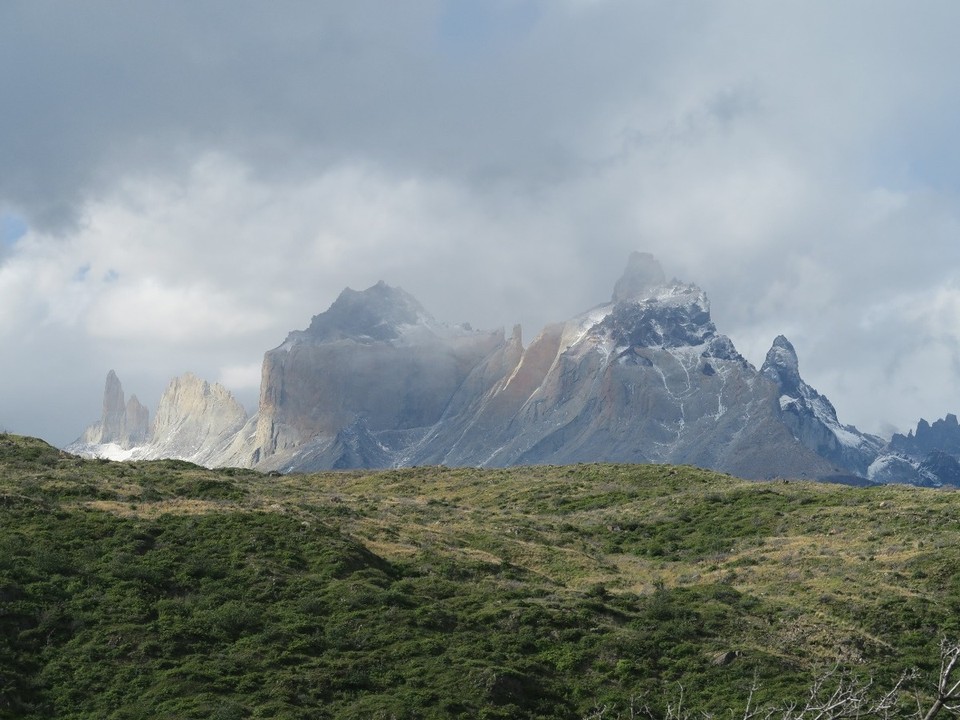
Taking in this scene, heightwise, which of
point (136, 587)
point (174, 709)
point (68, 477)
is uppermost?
point (68, 477)

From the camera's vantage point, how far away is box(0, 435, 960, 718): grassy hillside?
40375mm

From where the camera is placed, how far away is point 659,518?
76.4m

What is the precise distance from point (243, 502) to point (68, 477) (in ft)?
36.2

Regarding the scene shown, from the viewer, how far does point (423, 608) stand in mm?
47969

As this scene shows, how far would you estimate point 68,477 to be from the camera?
6862 cm

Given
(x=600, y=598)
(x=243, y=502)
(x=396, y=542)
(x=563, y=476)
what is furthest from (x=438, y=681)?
(x=563, y=476)

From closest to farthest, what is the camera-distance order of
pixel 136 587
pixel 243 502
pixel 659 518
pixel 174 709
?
pixel 174 709 < pixel 136 587 < pixel 243 502 < pixel 659 518

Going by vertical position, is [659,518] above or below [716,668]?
above

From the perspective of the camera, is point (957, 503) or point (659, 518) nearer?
point (957, 503)

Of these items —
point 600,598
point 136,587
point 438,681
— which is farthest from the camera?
point 600,598

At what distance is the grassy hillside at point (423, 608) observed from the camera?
132 ft

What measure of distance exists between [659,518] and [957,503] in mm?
18788

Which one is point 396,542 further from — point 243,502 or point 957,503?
point 957,503

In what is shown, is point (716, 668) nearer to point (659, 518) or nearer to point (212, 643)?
point (212, 643)
